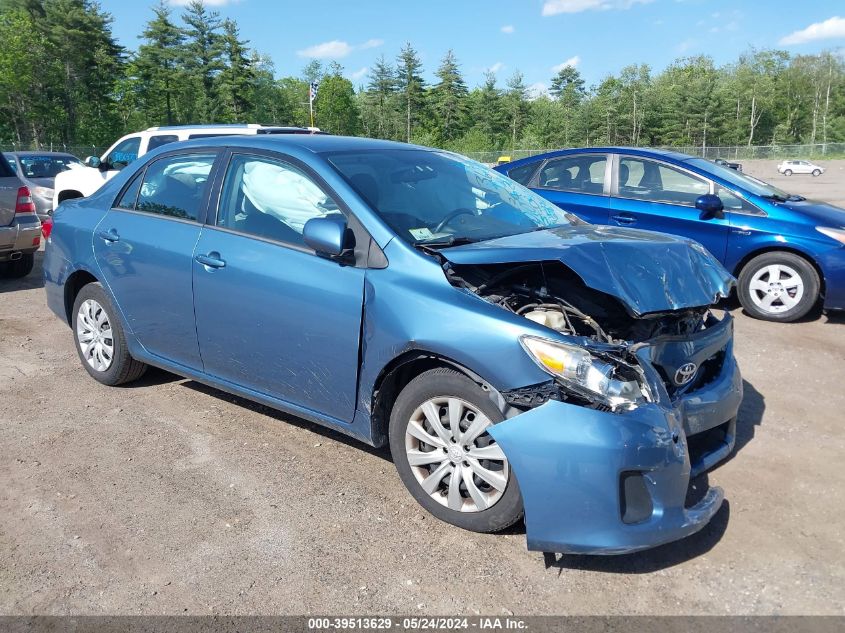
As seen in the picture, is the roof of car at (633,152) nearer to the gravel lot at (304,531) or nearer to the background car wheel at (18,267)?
the gravel lot at (304,531)

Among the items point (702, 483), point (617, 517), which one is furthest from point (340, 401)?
point (702, 483)

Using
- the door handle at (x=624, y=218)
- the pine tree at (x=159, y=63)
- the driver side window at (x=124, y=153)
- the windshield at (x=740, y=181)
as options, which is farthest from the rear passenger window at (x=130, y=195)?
the pine tree at (x=159, y=63)

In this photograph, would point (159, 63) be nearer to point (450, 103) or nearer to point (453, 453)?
point (450, 103)

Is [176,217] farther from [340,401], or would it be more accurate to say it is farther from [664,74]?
[664,74]

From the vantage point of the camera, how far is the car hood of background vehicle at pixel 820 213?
698cm

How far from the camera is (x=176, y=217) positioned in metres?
4.43

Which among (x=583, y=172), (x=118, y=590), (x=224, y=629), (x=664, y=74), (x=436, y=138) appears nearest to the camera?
(x=224, y=629)

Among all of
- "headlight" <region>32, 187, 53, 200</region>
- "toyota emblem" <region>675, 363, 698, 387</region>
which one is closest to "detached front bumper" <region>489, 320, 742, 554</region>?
"toyota emblem" <region>675, 363, 698, 387</region>

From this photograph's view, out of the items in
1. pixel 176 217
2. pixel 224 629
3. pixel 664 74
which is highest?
pixel 664 74

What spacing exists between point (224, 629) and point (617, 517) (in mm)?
1520

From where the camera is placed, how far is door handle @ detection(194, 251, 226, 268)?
4.01 meters

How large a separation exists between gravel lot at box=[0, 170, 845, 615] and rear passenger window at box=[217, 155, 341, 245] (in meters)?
1.26

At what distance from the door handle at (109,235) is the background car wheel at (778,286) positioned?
5.84 meters

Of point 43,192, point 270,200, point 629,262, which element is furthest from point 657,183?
point 43,192
